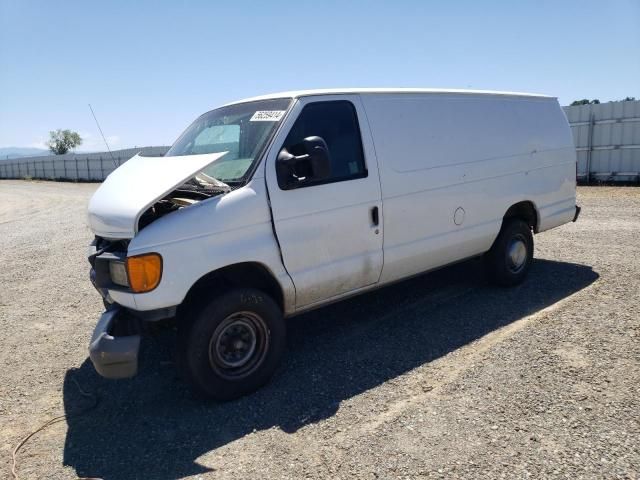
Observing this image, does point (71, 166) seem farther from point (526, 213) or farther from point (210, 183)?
point (210, 183)

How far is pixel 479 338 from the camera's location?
4723 millimetres

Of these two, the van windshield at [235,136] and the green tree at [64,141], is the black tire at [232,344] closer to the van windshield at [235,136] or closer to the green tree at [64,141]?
the van windshield at [235,136]

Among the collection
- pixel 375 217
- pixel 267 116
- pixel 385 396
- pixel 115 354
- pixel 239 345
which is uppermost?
pixel 267 116

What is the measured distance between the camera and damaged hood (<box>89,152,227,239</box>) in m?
3.50

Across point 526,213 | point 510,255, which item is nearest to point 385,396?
point 510,255

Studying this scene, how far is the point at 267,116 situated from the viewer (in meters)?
4.23

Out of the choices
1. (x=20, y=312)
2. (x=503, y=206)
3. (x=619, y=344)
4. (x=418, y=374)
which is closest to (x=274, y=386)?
(x=418, y=374)

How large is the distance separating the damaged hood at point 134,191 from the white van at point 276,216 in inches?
0.6

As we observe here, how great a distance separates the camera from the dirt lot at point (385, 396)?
3094 millimetres

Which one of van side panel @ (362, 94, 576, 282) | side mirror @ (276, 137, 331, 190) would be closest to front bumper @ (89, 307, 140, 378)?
side mirror @ (276, 137, 331, 190)

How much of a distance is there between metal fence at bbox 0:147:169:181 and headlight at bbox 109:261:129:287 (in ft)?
82.0

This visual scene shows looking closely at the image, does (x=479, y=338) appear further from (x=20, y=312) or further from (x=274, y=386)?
(x=20, y=312)

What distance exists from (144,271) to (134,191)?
0.66 metres

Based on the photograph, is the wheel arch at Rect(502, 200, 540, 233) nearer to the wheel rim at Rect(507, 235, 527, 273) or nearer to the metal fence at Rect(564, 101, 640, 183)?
the wheel rim at Rect(507, 235, 527, 273)
